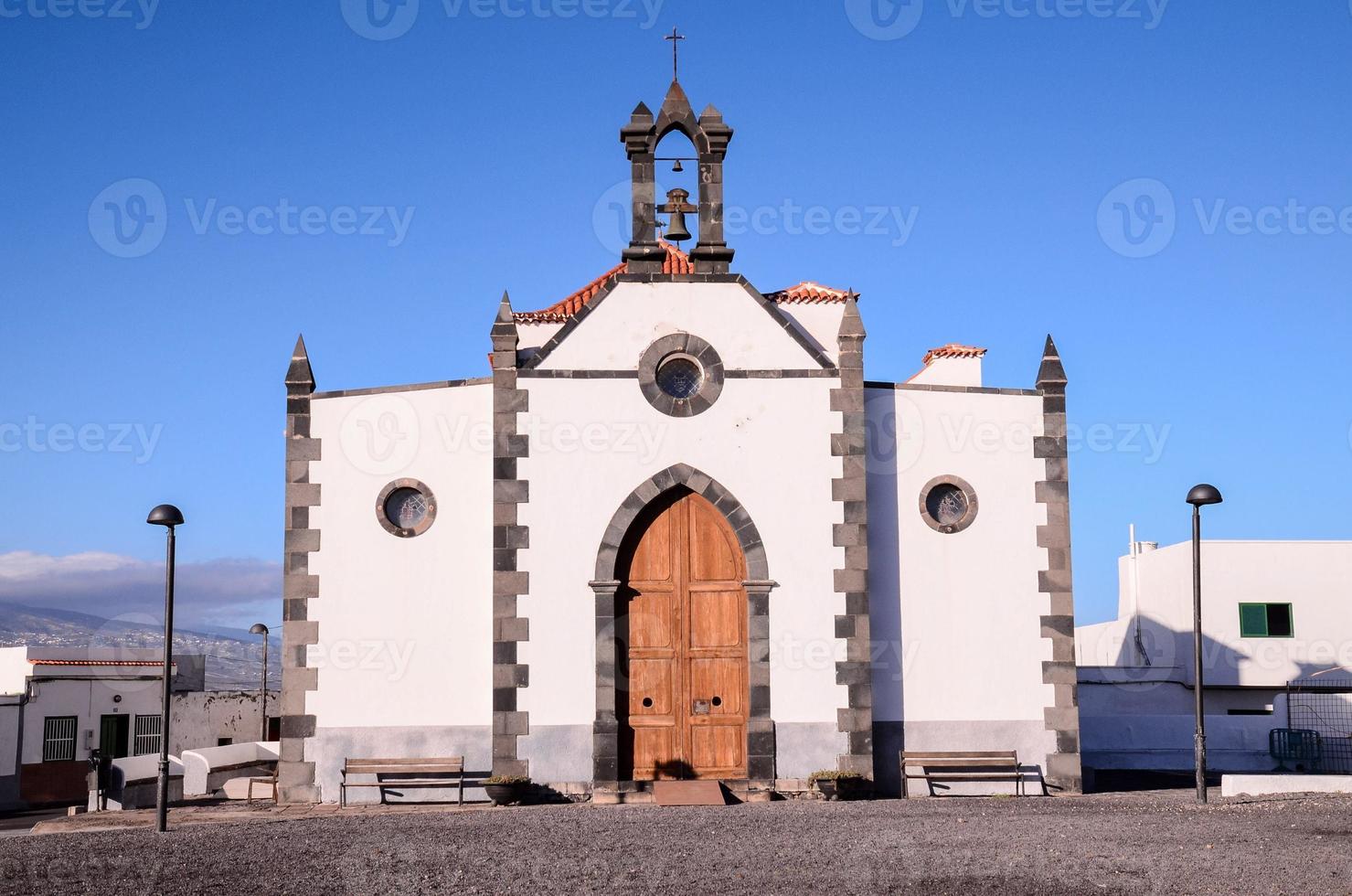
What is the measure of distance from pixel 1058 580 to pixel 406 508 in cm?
978

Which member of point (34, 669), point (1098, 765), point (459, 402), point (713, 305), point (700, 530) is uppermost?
point (713, 305)

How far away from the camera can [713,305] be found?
20.5 metres

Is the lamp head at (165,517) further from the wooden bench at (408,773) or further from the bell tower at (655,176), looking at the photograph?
the bell tower at (655,176)

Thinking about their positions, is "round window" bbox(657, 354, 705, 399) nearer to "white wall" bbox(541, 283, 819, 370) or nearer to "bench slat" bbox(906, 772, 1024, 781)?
"white wall" bbox(541, 283, 819, 370)

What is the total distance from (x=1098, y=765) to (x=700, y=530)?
13.6 meters

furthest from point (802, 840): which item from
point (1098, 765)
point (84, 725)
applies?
point (84, 725)

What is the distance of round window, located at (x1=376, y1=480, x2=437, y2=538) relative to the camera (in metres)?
20.3

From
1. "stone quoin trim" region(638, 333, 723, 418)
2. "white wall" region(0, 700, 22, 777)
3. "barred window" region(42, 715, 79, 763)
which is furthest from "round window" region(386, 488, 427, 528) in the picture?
"barred window" region(42, 715, 79, 763)

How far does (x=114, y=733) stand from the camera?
3472 centimetres

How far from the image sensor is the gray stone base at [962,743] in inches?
787

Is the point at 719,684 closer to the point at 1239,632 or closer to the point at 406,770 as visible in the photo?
the point at 406,770

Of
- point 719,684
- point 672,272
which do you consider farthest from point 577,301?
point 719,684

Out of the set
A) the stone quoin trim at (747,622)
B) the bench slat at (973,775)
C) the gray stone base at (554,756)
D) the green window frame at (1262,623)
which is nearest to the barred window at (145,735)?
the gray stone base at (554,756)

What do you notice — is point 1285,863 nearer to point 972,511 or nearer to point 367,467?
point 972,511
